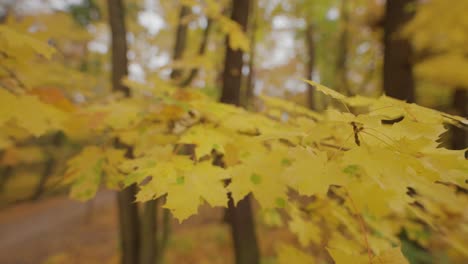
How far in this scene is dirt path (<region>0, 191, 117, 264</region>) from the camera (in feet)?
20.0

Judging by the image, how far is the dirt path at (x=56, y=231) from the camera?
20.0 feet

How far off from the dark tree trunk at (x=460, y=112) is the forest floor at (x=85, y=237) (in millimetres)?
3367

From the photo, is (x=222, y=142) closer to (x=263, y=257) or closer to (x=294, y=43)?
(x=263, y=257)

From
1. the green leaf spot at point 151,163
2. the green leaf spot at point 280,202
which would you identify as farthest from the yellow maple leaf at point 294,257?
the green leaf spot at point 151,163

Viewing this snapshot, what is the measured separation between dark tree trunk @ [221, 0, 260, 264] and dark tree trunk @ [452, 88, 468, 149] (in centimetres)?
343

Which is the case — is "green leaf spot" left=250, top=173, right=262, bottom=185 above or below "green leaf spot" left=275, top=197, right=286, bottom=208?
above

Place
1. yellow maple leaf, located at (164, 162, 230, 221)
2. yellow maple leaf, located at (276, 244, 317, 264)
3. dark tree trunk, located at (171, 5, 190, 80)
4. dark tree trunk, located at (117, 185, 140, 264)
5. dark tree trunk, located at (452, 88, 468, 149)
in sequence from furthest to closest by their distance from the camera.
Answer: dark tree trunk, located at (452, 88, 468, 149) → dark tree trunk, located at (171, 5, 190, 80) → dark tree trunk, located at (117, 185, 140, 264) → yellow maple leaf, located at (276, 244, 317, 264) → yellow maple leaf, located at (164, 162, 230, 221)

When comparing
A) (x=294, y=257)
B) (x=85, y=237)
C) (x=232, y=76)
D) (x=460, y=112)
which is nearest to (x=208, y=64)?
(x=232, y=76)

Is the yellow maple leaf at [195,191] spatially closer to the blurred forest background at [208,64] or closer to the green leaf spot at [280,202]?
the green leaf spot at [280,202]

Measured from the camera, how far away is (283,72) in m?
8.09

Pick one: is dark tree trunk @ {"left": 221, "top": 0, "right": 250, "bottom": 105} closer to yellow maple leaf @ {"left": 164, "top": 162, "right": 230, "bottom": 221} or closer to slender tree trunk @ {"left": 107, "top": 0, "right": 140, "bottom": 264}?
slender tree trunk @ {"left": 107, "top": 0, "right": 140, "bottom": 264}

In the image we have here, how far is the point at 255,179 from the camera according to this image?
0.96 m

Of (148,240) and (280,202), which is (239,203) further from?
(280,202)

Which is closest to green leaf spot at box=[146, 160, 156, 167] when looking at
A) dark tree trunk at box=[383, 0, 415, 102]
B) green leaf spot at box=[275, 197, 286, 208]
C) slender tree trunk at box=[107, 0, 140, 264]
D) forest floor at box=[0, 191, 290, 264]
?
green leaf spot at box=[275, 197, 286, 208]
